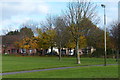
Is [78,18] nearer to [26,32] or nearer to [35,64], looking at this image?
[35,64]

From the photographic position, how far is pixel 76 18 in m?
43.0

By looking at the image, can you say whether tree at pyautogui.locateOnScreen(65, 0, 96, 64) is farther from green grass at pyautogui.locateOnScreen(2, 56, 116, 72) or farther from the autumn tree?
the autumn tree

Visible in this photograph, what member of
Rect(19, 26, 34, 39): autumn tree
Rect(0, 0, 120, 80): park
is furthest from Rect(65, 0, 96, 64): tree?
Rect(19, 26, 34, 39): autumn tree

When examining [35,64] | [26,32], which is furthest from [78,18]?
[26,32]

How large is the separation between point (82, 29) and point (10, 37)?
6769cm

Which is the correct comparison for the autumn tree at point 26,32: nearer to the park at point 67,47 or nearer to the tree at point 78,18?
the park at point 67,47

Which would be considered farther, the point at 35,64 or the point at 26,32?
the point at 26,32

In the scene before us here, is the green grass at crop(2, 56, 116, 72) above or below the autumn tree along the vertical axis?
below

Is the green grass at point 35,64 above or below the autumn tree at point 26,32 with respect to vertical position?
below

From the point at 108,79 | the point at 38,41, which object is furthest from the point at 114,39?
the point at 108,79

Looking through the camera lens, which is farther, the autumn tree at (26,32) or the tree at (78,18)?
the autumn tree at (26,32)

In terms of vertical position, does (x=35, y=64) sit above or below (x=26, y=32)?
below

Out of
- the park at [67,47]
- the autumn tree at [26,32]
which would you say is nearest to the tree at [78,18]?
the park at [67,47]

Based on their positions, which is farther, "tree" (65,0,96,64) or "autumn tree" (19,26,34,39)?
"autumn tree" (19,26,34,39)
